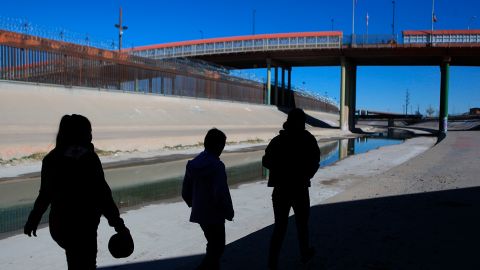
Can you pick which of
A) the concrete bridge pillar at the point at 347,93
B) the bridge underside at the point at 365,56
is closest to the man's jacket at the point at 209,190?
the bridge underside at the point at 365,56

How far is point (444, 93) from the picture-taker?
197 ft

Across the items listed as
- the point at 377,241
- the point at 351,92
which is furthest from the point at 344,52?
the point at 377,241

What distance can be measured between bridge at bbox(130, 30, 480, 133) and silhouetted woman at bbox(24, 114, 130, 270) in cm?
6041

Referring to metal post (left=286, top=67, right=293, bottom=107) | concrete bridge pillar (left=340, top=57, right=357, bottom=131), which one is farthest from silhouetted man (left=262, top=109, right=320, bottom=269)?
metal post (left=286, top=67, right=293, bottom=107)

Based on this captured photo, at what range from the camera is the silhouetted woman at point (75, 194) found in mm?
3383

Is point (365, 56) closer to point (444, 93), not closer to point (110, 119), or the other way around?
point (444, 93)

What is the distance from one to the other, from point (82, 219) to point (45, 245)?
433cm

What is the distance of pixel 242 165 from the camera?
21.8 m

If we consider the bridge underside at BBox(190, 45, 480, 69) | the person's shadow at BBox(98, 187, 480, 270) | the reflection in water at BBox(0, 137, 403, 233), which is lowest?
the reflection in water at BBox(0, 137, 403, 233)

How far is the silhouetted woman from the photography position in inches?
133

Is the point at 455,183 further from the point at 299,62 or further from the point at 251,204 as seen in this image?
the point at 299,62

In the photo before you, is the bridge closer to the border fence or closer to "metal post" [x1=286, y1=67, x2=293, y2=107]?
"metal post" [x1=286, y1=67, x2=293, y2=107]

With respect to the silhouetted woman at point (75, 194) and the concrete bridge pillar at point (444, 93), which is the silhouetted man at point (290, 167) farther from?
the concrete bridge pillar at point (444, 93)

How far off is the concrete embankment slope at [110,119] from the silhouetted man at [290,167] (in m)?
17.5
